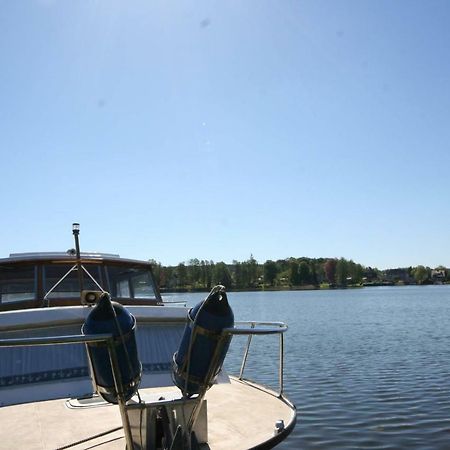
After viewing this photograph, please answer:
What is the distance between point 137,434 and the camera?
5.29 meters

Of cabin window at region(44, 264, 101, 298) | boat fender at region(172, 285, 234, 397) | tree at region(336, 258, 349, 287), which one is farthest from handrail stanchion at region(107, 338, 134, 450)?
tree at region(336, 258, 349, 287)

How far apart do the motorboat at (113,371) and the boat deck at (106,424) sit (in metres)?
0.01

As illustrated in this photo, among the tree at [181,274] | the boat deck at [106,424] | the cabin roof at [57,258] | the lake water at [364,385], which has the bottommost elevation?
the lake water at [364,385]

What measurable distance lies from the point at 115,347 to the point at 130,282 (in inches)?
238

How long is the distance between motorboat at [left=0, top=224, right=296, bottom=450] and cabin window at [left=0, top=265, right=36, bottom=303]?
18 millimetres

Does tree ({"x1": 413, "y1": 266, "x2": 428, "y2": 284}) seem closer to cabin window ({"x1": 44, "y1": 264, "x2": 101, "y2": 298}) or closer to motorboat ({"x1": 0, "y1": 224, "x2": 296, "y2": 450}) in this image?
motorboat ({"x1": 0, "y1": 224, "x2": 296, "y2": 450})

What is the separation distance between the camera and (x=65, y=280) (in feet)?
33.5

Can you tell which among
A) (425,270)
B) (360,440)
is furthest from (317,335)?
(425,270)

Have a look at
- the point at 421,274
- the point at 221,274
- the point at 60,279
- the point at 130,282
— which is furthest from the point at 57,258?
the point at 421,274

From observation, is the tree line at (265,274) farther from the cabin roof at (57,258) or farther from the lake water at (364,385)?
the cabin roof at (57,258)

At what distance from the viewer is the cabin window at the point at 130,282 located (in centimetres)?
1059

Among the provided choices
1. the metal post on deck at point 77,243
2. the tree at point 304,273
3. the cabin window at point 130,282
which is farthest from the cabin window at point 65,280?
the tree at point 304,273

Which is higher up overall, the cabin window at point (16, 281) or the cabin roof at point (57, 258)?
the cabin roof at point (57, 258)

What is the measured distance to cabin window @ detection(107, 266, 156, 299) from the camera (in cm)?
1059
